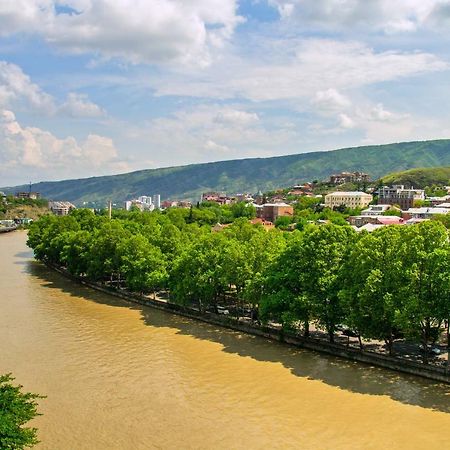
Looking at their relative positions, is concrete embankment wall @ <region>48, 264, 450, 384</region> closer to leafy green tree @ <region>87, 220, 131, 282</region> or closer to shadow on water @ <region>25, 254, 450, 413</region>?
shadow on water @ <region>25, 254, 450, 413</region>

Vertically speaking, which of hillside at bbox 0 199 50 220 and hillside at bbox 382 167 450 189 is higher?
hillside at bbox 382 167 450 189

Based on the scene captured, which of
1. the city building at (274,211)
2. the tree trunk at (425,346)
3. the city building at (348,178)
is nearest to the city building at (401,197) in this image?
the city building at (274,211)

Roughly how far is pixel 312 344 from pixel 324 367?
9.08 feet

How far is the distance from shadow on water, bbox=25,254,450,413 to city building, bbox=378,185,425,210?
330 feet

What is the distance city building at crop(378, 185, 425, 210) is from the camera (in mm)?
125062

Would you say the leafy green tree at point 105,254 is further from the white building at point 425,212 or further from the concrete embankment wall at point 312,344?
the white building at point 425,212

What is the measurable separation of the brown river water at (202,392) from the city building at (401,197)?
102m

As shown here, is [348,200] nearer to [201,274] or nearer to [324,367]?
[201,274]

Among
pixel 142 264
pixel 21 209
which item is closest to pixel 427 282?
pixel 142 264

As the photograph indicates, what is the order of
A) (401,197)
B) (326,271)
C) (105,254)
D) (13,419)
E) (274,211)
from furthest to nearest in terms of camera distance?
(401,197), (274,211), (105,254), (326,271), (13,419)

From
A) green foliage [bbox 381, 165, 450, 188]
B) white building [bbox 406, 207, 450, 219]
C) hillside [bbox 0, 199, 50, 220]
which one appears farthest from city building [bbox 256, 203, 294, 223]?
hillside [bbox 0, 199, 50, 220]

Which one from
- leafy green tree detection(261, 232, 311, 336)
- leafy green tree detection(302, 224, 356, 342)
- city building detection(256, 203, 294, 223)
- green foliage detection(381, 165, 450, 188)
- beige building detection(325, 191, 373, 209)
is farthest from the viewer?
green foliage detection(381, 165, 450, 188)

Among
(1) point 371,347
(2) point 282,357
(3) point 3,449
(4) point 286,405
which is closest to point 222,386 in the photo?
(4) point 286,405

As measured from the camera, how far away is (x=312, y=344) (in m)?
28.4
